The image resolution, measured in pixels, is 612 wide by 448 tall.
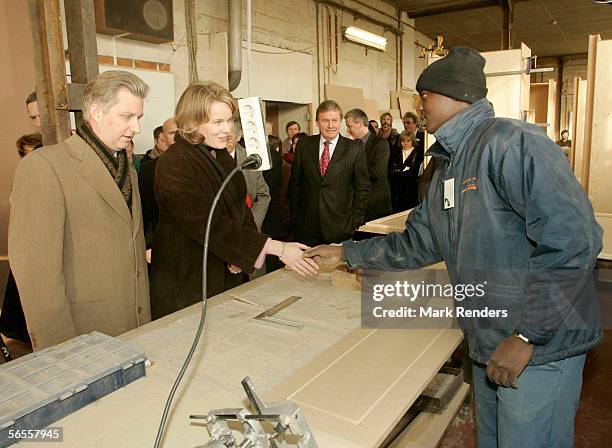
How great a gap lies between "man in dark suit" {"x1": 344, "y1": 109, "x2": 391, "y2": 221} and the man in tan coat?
8.71 feet

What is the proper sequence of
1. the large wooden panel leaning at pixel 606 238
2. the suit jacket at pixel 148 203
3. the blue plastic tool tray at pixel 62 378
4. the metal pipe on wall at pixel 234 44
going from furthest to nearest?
the metal pipe on wall at pixel 234 44, the suit jacket at pixel 148 203, the large wooden panel leaning at pixel 606 238, the blue plastic tool tray at pixel 62 378

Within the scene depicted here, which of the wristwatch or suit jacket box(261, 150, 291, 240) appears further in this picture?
suit jacket box(261, 150, 291, 240)

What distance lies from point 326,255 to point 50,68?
1.28m

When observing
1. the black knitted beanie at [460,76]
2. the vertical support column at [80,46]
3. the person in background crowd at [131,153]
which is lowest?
the person in background crowd at [131,153]

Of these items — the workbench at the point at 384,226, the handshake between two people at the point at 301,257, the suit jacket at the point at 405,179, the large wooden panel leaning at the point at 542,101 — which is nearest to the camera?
the handshake between two people at the point at 301,257

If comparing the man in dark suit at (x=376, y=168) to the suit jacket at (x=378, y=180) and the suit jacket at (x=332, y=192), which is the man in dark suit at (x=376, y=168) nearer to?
the suit jacket at (x=378, y=180)

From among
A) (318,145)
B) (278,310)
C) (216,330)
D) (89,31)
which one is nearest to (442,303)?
(278,310)

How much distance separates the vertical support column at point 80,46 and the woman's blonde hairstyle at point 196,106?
41 centimetres

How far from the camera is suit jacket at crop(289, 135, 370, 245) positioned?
136 inches

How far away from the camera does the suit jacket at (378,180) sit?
4.12 meters

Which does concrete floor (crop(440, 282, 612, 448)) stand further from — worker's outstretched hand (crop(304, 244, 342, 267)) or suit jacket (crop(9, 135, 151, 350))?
suit jacket (crop(9, 135, 151, 350))

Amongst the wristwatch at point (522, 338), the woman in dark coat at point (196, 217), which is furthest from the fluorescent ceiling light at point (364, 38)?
the wristwatch at point (522, 338)

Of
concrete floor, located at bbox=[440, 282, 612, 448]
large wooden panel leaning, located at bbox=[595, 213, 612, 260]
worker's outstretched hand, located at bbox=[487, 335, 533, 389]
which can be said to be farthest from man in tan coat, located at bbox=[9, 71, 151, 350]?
large wooden panel leaning, located at bbox=[595, 213, 612, 260]

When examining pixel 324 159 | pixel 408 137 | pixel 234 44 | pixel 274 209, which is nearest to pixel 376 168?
pixel 324 159
